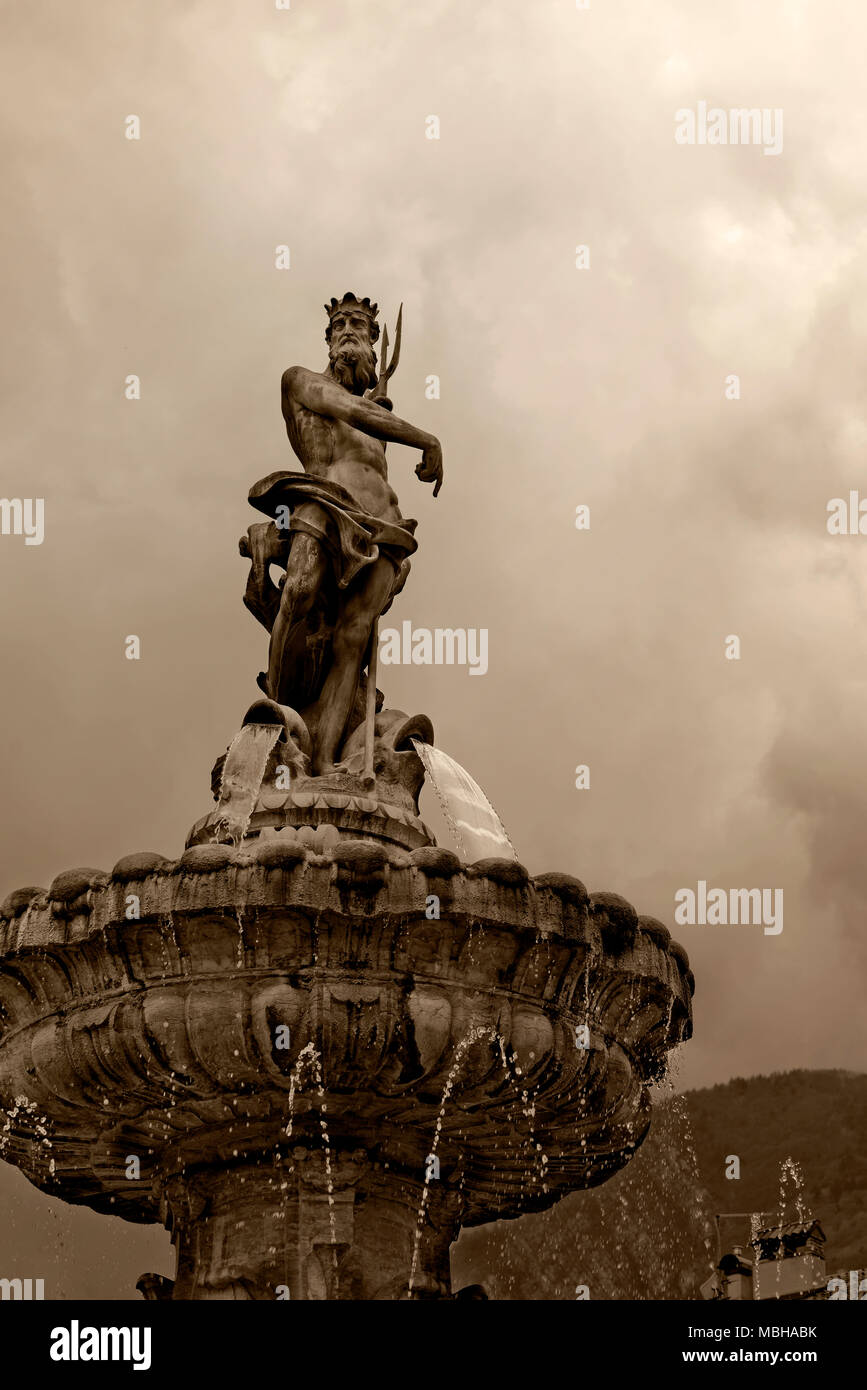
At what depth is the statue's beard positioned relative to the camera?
38.8 feet

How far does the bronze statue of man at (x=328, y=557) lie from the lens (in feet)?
35.5

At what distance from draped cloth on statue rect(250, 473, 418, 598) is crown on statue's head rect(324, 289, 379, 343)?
1.61 metres

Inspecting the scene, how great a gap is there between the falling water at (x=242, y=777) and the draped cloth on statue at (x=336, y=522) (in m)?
1.18

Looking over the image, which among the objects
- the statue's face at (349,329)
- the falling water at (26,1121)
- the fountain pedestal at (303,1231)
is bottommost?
the fountain pedestal at (303,1231)

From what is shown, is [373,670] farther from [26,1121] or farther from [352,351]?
[26,1121]

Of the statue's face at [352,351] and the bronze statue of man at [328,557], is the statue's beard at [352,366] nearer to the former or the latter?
the statue's face at [352,351]

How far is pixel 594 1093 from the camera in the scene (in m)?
8.91

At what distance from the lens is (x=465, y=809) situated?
34.3 ft

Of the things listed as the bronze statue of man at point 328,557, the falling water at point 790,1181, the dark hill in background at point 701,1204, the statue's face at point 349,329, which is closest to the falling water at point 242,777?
the bronze statue of man at point 328,557

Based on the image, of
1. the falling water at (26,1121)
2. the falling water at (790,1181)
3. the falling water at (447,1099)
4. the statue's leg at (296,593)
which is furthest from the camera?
the falling water at (790,1181)

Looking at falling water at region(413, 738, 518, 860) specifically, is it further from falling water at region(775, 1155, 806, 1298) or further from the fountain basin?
falling water at region(775, 1155, 806, 1298)

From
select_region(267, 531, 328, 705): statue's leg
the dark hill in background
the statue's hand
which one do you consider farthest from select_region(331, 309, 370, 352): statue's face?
the dark hill in background
